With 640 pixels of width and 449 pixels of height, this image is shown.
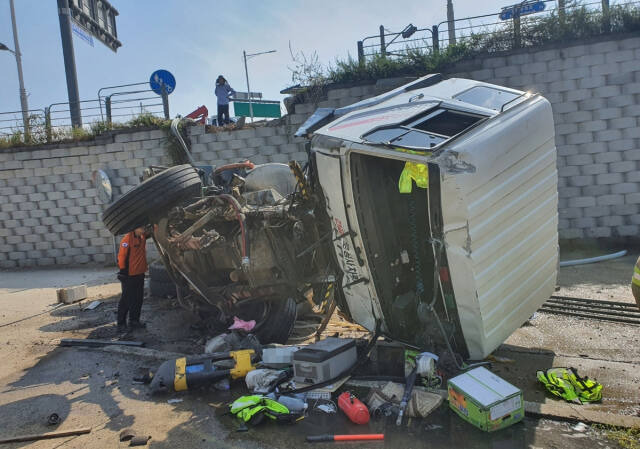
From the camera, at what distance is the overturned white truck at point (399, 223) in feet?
10.5

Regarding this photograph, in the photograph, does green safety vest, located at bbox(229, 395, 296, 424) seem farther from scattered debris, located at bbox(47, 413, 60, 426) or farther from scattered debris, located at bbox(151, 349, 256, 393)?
scattered debris, located at bbox(47, 413, 60, 426)

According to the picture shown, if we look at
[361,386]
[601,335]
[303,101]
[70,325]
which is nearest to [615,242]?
[601,335]

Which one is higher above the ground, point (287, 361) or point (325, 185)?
point (325, 185)

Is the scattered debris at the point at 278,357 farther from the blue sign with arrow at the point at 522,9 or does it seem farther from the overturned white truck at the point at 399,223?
the blue sign with arrow at the point at 522,9

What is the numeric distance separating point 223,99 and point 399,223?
9.15 metres

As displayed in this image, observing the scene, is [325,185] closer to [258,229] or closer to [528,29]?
[258,229]

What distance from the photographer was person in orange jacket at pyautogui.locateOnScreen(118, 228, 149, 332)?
5.68 m

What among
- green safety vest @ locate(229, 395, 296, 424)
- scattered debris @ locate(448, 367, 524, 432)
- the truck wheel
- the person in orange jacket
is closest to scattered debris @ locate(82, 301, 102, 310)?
the person in orange jacket

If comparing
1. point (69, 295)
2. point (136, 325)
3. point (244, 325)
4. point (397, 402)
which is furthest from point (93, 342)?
point (397, 402)

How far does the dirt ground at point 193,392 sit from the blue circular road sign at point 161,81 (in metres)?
6.98

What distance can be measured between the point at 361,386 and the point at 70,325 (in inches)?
170

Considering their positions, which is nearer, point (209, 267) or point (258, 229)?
point (258, 229)

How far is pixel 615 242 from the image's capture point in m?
8.89

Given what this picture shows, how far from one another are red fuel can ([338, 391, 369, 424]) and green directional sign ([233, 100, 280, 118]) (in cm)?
927
